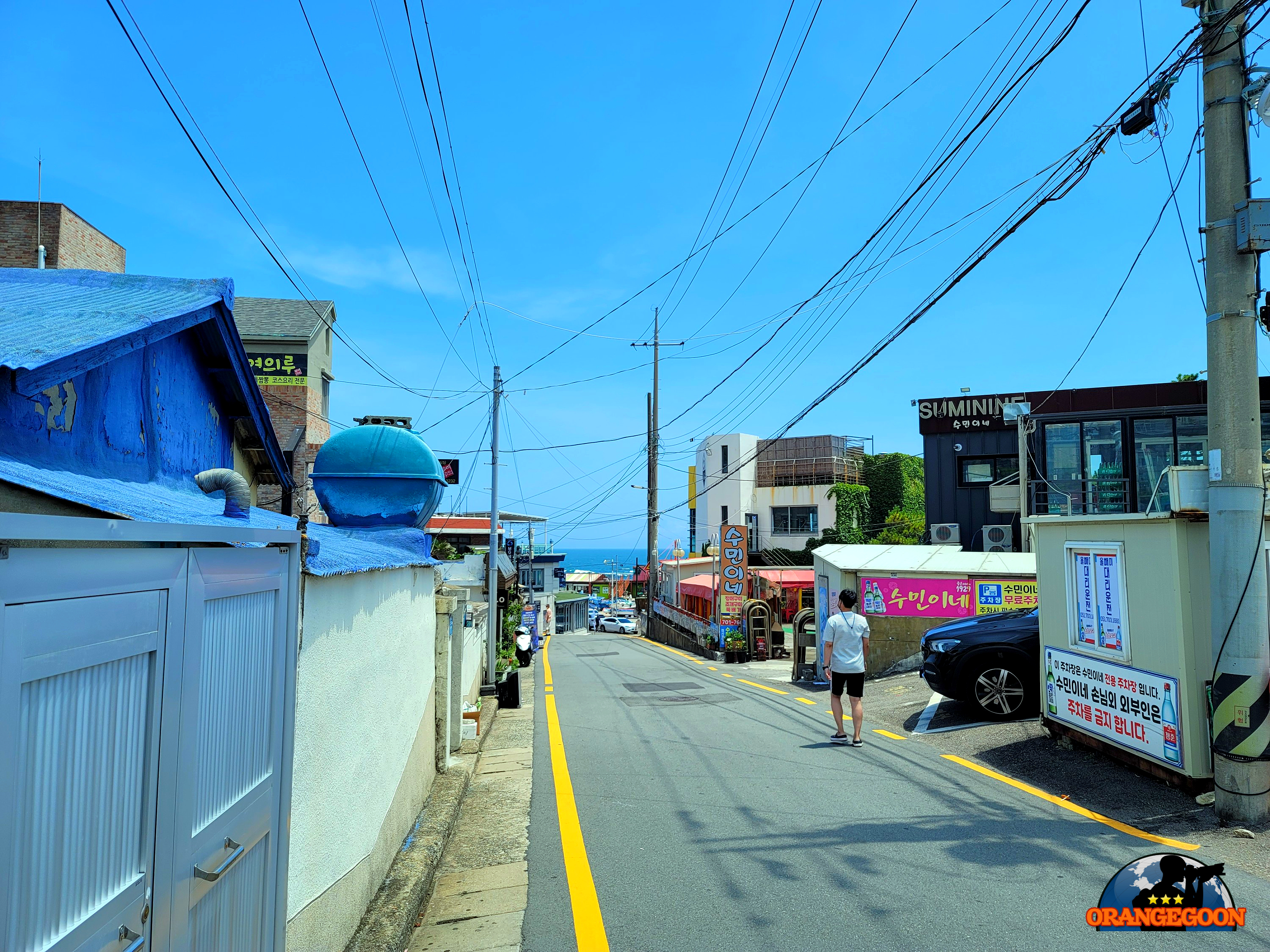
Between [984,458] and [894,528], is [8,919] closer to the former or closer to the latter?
[984,458]

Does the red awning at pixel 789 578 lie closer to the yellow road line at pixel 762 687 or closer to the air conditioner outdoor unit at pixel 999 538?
the air conditioner outdoor unit at pixel 999 538

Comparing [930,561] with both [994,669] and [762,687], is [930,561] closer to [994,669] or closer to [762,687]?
[762,687]

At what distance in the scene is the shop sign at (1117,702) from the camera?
22.9ft

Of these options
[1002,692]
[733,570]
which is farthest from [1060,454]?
[733,570]

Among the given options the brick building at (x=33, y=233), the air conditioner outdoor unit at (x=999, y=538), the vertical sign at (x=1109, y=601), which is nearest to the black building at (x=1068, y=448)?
the vertical sign at (x=1109, y=601)

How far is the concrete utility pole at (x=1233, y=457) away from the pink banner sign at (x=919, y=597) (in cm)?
1007

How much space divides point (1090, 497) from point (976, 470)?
22111mm

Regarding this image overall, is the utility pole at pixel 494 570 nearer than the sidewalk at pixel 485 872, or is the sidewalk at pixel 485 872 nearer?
the sidewalk at pixel 485 872

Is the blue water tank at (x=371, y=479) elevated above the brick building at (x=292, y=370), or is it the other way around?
the brick building at (x=292, y=370)

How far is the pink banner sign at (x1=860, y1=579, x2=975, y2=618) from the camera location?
16.5 m

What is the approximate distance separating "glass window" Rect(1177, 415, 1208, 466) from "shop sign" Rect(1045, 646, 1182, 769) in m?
4.78

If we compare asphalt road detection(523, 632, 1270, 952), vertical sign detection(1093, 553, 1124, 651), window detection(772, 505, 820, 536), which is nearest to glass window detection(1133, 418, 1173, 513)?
vertical sign detection(1093, 553, 1124, 651)

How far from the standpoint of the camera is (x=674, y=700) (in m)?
14.1

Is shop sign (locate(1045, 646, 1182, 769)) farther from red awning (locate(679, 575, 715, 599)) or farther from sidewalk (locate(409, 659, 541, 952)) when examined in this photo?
red awning (locate(679, 575, 715, 599))
